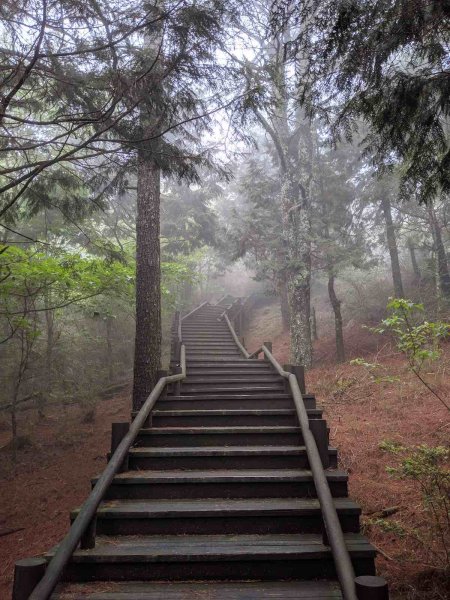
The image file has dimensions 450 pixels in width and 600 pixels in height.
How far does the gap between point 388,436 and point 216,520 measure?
4.58m

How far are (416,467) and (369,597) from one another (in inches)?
97.6

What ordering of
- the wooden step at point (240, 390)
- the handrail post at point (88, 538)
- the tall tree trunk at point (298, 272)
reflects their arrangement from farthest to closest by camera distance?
1. the tall tree trunk at point (298, 272)
2. the wooden step at point (240, 390)
3. the handrail post at point (88, 538)

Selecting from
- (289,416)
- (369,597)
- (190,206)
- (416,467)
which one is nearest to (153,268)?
(289,416)

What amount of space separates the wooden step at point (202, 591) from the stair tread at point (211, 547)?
0.18 meters

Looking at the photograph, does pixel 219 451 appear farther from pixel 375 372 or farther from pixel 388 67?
pixel 375 372

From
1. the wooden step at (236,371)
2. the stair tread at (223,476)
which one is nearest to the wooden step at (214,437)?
the stair tread at (223,476)

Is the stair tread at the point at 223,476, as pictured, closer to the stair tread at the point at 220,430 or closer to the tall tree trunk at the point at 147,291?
the stair tread at the point at 220,430

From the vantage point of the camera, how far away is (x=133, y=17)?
5.19m

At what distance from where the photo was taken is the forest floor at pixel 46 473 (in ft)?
20.0

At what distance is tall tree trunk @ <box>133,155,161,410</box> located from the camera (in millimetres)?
8133

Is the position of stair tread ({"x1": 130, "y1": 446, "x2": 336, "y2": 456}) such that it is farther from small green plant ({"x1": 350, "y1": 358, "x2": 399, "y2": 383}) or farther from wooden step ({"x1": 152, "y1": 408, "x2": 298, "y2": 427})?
small green plant ({"x1": 350, "y1": 358, "x2": 399, "y2": 383})

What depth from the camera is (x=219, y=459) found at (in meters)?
4.88

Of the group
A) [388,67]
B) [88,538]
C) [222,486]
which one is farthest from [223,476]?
[388,67]

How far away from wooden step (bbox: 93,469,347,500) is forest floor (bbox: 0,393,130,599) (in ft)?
7.37
